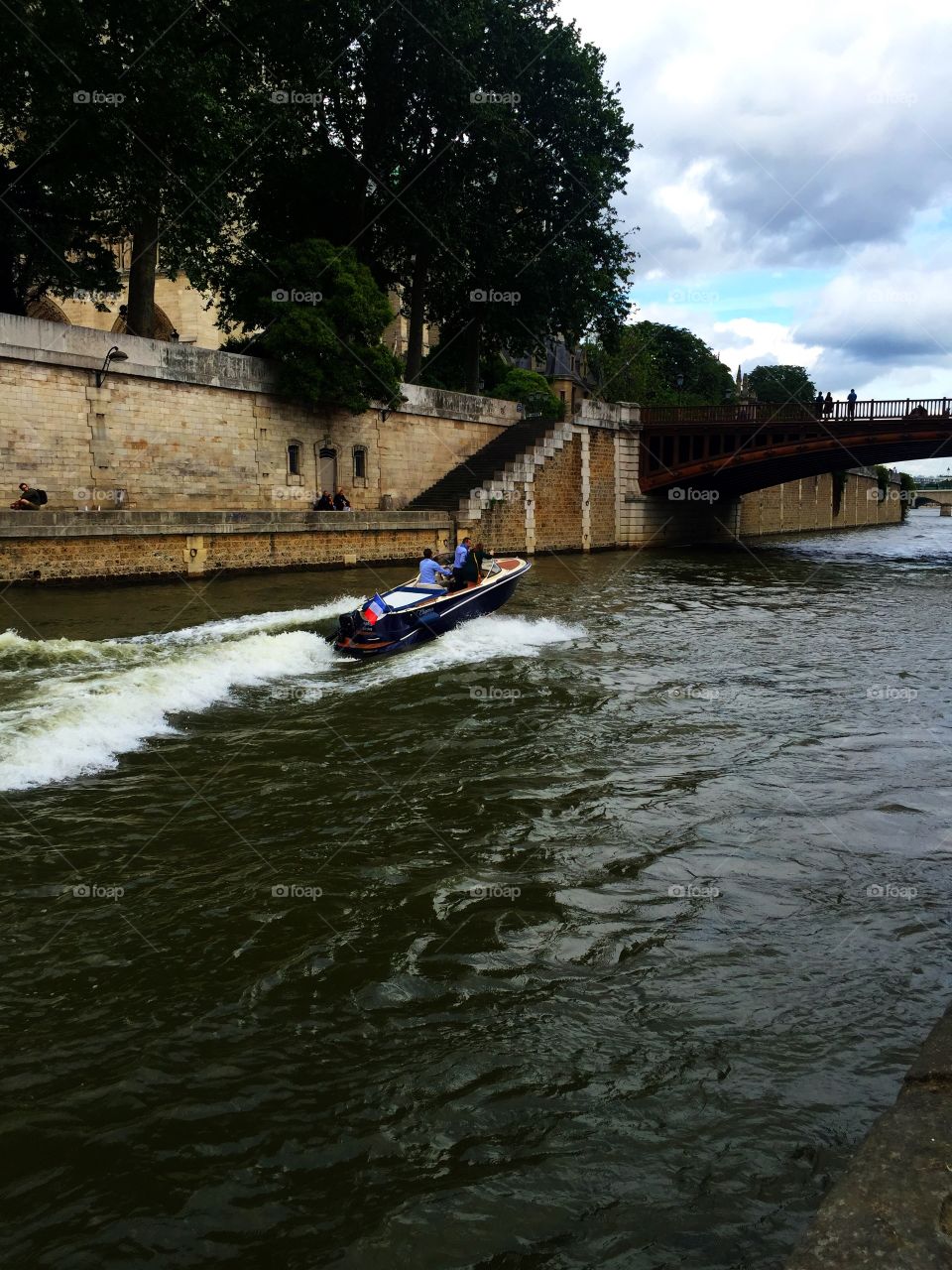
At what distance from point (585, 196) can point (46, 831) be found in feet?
111

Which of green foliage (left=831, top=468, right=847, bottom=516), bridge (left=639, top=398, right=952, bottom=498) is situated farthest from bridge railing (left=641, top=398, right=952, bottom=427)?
green foliage (left=831, top=468, right=847, bottom=516)

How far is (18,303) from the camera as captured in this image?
1081 inches

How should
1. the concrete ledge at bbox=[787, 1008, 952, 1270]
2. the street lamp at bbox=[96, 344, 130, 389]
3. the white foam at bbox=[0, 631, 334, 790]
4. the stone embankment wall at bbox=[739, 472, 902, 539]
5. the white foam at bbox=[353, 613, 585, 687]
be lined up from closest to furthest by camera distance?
the concrete ledge at bbox=[787, 1008, 952, 1270], the white foam at bbox=[0, 631, 334, 790], the white foam at bbox=[353, 613, 585, 687], the street lamp at bbox=[96, 344, 130, 389], the stone embankment wall at bbox=[739, 472, 902, 539]

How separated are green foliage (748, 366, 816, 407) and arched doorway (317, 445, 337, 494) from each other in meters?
91.9

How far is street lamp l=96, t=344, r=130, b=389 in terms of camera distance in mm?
23281

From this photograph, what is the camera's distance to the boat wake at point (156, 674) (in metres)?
8.94

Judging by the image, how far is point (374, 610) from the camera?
14172mm

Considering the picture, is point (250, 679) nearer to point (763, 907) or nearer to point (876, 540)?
point (763, 907)

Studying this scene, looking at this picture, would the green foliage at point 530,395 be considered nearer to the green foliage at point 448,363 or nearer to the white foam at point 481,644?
the green foliage at point 448,363

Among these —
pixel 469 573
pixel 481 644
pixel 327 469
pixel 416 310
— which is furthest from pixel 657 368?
pixel 481 644

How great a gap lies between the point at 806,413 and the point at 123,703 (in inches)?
1209

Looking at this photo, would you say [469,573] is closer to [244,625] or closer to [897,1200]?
[244,625]

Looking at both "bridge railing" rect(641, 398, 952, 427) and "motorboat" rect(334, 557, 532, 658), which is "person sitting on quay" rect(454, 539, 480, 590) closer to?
"motorboat" rect(334, 557, 532, 658)

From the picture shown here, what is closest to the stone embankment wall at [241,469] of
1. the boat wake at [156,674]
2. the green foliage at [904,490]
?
the boat wake at [156,674]
